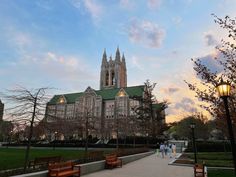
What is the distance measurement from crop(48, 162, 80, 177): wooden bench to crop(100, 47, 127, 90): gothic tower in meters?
119

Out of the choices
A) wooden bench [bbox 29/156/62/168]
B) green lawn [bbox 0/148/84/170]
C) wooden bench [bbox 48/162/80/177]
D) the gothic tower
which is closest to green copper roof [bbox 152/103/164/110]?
green lawn [bbox 0/148/84/170]

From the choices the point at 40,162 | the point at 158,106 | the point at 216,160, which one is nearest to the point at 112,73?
the point at 158,106

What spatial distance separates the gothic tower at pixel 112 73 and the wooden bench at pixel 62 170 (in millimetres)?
118767

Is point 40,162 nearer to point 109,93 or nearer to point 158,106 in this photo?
point 158,106

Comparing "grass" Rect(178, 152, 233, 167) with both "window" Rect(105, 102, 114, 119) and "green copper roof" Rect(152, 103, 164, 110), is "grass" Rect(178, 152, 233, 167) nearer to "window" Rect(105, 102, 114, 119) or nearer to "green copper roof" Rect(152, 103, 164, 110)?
"green copper roof" Rect(152, 103, 164, 110)

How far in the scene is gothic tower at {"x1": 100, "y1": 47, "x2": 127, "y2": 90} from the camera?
133 meters

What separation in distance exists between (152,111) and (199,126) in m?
24.5

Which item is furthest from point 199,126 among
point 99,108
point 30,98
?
point 30,98

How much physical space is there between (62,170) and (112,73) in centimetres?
12506

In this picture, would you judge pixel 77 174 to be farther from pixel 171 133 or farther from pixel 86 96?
pixel 171 133

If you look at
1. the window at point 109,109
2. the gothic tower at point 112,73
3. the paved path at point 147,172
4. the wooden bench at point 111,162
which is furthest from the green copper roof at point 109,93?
the wooden bench at point 111,162

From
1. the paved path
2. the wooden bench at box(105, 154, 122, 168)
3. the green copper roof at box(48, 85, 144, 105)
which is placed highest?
the green copper roof at box(48, 85, 144, 105)

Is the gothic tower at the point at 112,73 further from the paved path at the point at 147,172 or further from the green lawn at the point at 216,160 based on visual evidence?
the paved path at the point at 147,172

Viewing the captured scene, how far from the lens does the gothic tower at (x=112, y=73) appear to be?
13262 centimetres
